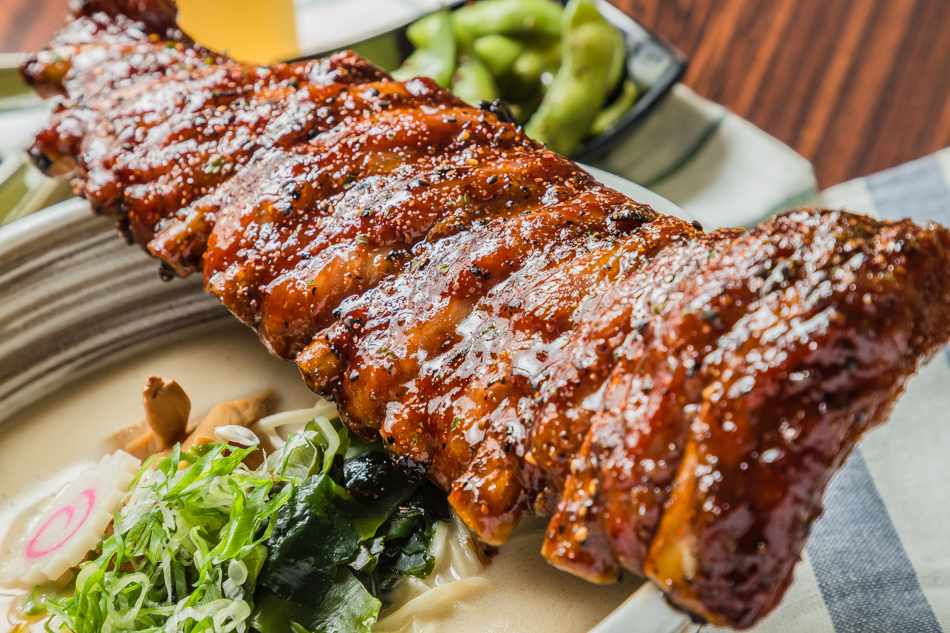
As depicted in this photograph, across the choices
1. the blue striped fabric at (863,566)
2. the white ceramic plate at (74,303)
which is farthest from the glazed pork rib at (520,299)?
the blue striped fabric at (863,566)

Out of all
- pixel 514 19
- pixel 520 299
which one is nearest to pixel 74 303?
pixel 520 299

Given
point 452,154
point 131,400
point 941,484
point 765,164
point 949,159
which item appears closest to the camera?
point 452,154

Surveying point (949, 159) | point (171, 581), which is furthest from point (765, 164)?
point (171, 581)

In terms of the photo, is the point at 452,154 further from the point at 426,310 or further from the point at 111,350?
the point at 111,350

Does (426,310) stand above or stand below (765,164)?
above

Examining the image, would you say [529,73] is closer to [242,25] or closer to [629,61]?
[629,61]

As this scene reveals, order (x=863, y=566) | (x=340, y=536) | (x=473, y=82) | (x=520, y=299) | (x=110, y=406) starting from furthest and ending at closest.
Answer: (x=473, y=82), (x=110, y=406), (x=863, y=566), (x=340, y=536), (x=520, y=299)
